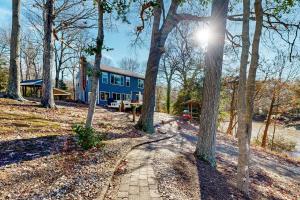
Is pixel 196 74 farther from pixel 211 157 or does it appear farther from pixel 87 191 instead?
pixel 87 191

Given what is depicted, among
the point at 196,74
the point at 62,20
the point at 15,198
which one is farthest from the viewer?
the point at 196,74

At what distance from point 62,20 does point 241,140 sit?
1327 centimetres

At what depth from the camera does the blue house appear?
93.6 feet

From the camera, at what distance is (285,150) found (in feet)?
73.0

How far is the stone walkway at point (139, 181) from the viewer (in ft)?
12.3

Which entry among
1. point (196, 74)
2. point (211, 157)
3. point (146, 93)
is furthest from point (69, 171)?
point (196, 74)

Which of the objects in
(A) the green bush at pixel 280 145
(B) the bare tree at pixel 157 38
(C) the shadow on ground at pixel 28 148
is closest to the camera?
(C) the shadow on ground at pixel 28 148

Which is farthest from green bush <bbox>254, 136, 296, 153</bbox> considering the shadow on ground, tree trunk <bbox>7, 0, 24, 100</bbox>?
the shadow on ground

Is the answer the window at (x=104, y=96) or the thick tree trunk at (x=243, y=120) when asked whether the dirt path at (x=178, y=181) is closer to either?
the thick tree trunk at (x=243, y=120)

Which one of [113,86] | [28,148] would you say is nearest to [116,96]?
[113,86]

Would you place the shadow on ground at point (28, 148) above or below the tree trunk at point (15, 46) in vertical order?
below

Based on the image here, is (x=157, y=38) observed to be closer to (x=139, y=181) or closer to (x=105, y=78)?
(x=139, y=181)

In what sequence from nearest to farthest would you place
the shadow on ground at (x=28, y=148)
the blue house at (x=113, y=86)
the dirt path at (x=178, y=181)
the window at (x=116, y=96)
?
the dirt path at (x=178, y=181), the shadow on ground at (x=28, y=148), the blue house at (x=113, y=86), the window at (x=116, y=96)

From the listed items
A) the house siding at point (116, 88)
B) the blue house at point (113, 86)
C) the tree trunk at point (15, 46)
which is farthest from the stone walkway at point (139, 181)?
the blue house at point (113, 86)
